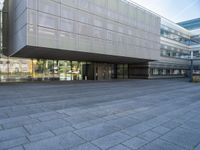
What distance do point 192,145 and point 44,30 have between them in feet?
45.8

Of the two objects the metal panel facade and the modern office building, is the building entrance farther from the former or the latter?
the metal panel facade

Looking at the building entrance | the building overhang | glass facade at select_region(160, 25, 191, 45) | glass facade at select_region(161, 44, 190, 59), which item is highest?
glass facade at select_region(160, 25, 191, 45)

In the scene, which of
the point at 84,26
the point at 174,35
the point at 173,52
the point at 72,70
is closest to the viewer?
the point at 84,26

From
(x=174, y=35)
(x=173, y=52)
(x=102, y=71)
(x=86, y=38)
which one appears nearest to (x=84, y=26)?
(x=86, y=38)

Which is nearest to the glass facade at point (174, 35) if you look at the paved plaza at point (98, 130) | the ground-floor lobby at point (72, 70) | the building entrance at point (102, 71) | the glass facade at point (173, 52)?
the glass facade at point (173, 52)

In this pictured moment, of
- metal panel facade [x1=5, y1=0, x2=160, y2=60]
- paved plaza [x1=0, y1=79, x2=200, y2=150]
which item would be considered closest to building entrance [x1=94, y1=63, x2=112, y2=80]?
metal panel facade [x1=5, y1=0, x2=160, y2=60]

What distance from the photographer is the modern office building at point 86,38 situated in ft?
46.7

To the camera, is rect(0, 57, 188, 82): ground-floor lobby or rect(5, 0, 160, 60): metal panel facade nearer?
rect(5, 0, 160, 60): metal panel facade

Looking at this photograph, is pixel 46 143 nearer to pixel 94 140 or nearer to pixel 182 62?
pixel 94 140

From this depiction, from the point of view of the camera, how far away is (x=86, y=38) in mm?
16906

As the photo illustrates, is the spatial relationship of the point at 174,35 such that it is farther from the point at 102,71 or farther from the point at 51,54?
the point at 51,54

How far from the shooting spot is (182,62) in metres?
39.7

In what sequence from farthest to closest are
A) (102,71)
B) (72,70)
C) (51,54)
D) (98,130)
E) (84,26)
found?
(102,71) < (72,70) < (51,54) < (84,26) < (98,130)

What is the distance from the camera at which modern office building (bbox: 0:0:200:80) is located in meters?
14.2
